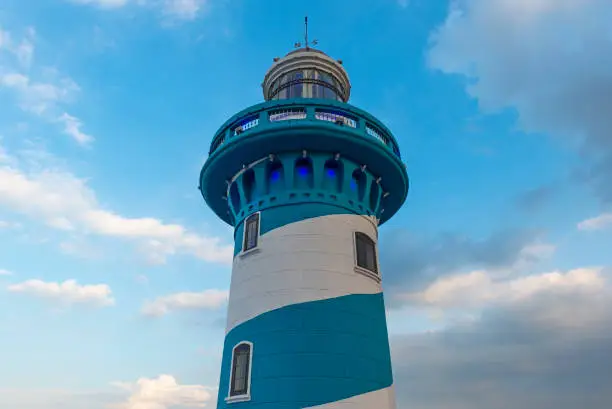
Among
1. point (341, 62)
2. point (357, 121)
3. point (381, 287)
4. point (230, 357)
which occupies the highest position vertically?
point (341, 62)

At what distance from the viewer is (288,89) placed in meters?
20.2

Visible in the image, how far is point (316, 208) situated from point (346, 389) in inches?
228

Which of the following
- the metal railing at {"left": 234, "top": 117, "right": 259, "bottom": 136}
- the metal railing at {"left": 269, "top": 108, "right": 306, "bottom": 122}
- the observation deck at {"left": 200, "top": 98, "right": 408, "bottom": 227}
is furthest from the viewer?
the metal railing at {"left": 234, "top": 117, "right": 259, "bottom": 136}

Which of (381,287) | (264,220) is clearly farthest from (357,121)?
(381,287)

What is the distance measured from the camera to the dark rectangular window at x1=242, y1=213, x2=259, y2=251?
16.3 meters

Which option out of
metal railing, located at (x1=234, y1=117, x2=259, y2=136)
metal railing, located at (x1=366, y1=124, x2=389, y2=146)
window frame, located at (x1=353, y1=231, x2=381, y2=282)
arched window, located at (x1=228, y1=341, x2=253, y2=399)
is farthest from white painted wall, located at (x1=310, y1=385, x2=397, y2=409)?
metal railing, located at (x1=234, y1=117, x2=259, y2=136)

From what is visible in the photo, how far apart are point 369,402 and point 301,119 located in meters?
9.34

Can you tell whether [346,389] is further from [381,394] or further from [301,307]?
[301,307]

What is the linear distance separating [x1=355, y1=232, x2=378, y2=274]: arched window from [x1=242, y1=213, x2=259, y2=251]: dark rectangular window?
138 inches

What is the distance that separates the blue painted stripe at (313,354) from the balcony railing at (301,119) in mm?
6079

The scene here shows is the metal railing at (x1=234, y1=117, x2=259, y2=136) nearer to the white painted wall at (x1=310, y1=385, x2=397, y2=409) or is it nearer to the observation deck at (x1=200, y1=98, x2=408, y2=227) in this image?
the observation deck at (x1=200, y1=98, x2=408, y2=227)

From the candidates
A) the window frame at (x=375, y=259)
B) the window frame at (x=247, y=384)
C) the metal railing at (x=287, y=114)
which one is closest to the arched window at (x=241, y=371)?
the window frame at (x=247, y=384)

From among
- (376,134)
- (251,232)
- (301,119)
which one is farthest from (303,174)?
(376,134)

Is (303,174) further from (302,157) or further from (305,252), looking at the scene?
(305,252)
